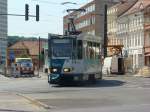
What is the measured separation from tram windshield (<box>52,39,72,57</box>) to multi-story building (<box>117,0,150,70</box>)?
55.0 m

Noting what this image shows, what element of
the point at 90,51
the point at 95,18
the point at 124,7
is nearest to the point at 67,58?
the point at 90,51

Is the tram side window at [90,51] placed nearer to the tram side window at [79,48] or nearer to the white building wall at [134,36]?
the tram side window at [79,48]

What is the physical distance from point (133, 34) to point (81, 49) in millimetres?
64745

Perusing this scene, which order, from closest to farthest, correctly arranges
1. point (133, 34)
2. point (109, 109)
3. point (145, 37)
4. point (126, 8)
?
1. point (109, 109)
2. point (145, 37)
3. point (133, 34)
4. point (126, 8)

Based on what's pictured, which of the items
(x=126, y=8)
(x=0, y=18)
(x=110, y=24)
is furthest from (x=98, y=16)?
(x=0, y=18)

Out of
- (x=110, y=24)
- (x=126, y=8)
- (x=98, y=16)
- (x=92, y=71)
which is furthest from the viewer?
(x=98, y=16)

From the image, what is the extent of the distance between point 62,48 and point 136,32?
6378 cm

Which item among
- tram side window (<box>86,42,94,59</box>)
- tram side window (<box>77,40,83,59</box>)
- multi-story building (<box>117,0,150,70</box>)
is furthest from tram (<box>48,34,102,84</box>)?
multi-story building (<box>117,0,150,70</box>)

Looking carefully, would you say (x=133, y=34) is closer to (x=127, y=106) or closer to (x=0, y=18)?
(x=0, y=18)

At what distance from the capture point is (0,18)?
81.3 metres

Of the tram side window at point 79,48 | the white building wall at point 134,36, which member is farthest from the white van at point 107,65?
the tram side window at point 79,48

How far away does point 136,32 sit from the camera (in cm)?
10300

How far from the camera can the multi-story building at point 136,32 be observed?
98750 mm

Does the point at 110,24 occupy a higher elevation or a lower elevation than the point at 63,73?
higher
